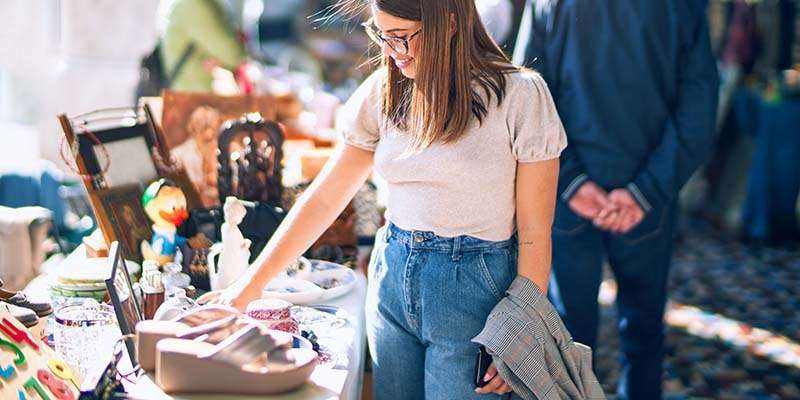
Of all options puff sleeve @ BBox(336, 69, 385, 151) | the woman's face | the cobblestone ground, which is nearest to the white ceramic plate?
puff sleeve @ BBox(336, 69, 385, 151)

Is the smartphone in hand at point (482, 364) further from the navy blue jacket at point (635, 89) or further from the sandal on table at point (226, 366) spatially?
the navy blue jacket at point (635, 89)

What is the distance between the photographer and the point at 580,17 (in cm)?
276

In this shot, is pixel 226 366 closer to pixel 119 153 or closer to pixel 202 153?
pixel 119 153

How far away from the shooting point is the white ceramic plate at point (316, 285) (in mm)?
2338

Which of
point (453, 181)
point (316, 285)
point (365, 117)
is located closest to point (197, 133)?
point (316, 285)

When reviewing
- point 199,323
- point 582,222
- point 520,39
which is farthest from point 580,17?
point 199,323

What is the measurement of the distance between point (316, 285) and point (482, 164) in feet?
2.50

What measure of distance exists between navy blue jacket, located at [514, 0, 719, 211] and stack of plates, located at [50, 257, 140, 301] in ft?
4.29

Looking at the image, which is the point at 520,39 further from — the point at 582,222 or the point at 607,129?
the point at 582,222

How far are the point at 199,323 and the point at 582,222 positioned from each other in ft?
4.69

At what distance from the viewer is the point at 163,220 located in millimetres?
2422

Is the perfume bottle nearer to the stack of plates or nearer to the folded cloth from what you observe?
the stack of plates

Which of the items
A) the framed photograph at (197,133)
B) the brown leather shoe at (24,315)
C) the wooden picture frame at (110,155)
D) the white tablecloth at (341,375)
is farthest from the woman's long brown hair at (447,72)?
the framed photograph at (197,133)

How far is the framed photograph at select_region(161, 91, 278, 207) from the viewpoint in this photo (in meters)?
3.02
